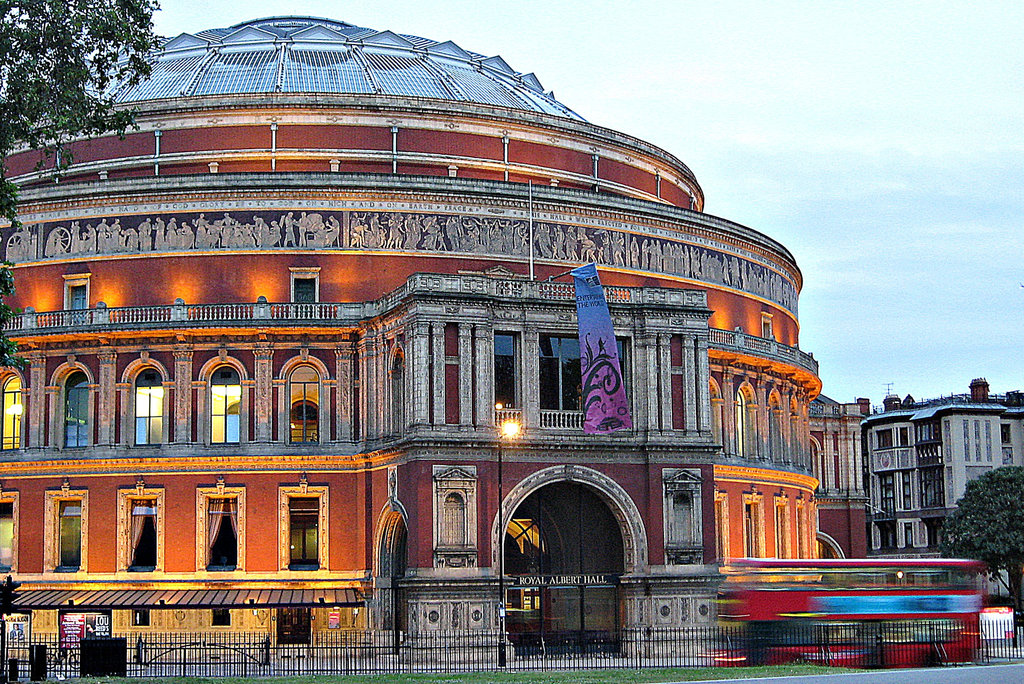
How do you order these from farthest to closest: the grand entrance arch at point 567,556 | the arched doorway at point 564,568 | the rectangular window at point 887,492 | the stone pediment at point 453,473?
the rectangular window at point 887,492
the grand entrance arch at point 567,556
the arched doorway at point 564,568
the stone pediment at point 453,473

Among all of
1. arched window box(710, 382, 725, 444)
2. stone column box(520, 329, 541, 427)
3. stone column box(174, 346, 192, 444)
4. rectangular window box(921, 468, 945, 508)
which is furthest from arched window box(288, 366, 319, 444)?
rectangular window box(921, 468, 945, 508)

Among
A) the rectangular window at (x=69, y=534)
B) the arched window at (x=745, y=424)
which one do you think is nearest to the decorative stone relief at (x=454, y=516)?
the rectangular window at (x=69, y=534)

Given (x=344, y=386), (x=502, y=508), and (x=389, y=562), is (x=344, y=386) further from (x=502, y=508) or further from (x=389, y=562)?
(x=502, y=508)

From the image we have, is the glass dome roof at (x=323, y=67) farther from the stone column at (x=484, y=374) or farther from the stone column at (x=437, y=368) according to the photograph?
the stone column at (x=437, y=368)

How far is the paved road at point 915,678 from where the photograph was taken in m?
34.1

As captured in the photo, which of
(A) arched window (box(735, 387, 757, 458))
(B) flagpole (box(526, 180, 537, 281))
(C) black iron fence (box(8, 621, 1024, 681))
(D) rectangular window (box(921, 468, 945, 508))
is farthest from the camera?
(D) rectangular window (box(921, 468, 945, 508))

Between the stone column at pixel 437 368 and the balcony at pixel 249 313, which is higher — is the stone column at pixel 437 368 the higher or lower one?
the lower one

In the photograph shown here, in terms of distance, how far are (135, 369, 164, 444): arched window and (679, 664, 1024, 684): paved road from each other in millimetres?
30596

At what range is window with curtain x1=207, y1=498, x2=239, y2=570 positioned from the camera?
58.0 metres

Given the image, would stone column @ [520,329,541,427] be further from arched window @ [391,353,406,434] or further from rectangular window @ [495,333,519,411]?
arched window @ [391,353,406,434]

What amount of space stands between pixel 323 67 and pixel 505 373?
24.5 meters

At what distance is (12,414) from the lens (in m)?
60.6

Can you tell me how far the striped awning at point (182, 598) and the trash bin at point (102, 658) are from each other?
456 inches

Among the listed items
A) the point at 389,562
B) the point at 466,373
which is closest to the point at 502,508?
the point at 466,373
